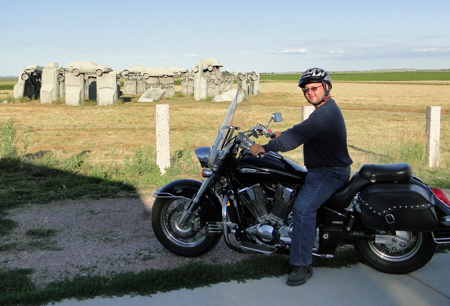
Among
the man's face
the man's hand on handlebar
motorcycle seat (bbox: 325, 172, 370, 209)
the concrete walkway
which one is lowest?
the concrete walkway

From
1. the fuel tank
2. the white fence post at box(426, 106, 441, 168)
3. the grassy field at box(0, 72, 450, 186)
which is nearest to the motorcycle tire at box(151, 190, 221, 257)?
the fuel tank

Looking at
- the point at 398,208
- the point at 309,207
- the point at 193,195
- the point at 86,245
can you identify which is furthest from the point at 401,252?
the point at 86,245

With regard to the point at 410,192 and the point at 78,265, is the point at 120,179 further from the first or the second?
the point at 410,192

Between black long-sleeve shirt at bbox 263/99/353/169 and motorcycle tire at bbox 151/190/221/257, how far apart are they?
1011mm

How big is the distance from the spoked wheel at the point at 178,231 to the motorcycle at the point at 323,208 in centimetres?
8

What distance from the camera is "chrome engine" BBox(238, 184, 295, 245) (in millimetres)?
4402

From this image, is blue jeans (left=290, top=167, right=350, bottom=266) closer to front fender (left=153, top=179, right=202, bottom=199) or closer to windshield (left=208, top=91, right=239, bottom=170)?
windshield (left=208, top=91, right=239, bottom=170)

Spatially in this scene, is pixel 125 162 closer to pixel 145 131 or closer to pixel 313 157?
pixel 313 157

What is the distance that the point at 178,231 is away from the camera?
16.0ft

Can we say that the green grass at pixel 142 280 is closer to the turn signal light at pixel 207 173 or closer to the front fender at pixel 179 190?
the front fender at pixel 179 190

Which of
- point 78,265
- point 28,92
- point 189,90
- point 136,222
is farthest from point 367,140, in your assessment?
point 189,90

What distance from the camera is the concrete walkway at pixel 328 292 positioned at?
386cm

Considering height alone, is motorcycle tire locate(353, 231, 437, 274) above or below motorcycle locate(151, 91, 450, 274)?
below

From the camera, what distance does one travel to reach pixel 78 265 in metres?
4.61
